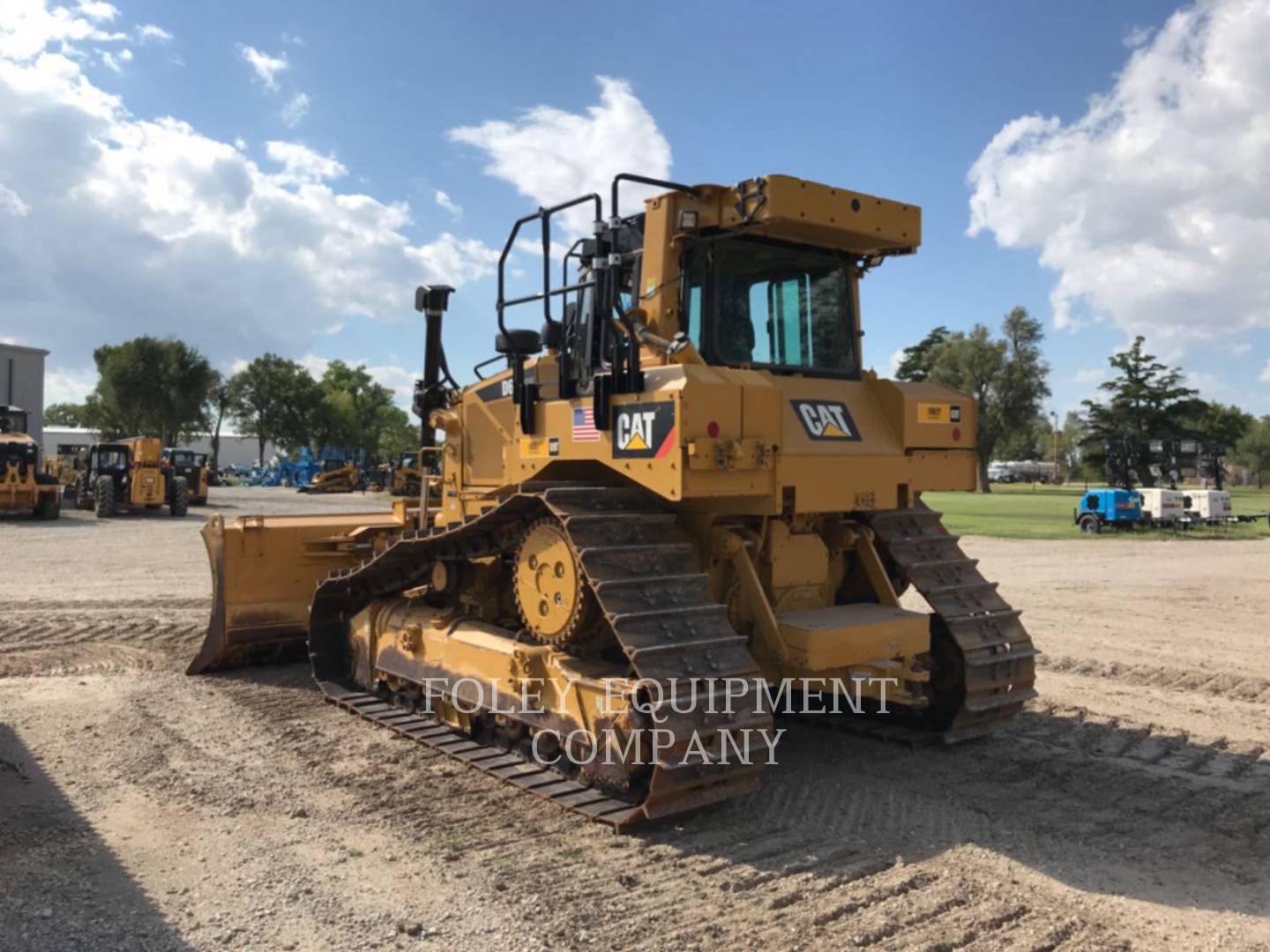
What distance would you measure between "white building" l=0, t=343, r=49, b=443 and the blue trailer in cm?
4136

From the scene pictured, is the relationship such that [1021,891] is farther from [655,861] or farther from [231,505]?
[231,505]

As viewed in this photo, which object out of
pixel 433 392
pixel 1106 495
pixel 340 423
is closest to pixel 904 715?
pixel 433 392

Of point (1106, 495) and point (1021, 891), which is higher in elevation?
point (1106, 495)

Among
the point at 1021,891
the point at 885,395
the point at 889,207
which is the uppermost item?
the point at 889,207

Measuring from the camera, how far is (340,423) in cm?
7506

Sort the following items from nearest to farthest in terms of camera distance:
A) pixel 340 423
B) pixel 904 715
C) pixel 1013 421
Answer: pixel 904 715 < pixel 1013 421 < pixel 340 423

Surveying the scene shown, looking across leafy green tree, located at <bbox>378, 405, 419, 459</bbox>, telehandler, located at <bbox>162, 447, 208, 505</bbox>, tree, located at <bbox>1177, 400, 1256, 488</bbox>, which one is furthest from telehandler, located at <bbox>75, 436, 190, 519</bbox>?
leafy green tree, located at <bbox>378, 405, 419, 459</bbox>

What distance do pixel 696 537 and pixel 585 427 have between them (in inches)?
36.9

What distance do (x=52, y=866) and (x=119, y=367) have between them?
61.3m

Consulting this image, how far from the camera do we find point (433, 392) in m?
8.48

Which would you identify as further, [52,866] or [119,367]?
[119,367]

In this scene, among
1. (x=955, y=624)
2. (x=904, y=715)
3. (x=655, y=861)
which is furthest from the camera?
(x=904, y=715)

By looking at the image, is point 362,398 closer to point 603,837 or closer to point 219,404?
point 219,404

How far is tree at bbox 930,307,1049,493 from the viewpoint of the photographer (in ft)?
225
